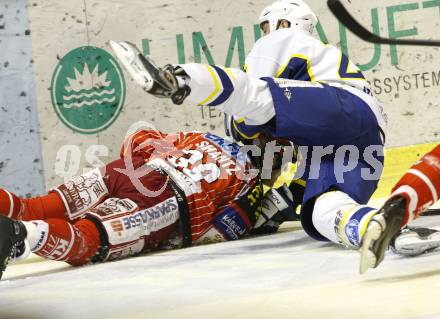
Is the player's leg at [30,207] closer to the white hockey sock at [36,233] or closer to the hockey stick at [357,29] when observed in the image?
the white hockey sock at [36,233]

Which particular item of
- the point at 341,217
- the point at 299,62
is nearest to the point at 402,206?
the point at 341,217

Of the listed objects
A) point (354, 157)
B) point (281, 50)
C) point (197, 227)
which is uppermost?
point (281, 50)

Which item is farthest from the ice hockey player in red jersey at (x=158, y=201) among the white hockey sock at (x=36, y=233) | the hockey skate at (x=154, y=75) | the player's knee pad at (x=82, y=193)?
the hockey skate at (x=154, y=75)

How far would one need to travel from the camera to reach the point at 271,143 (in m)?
2.81

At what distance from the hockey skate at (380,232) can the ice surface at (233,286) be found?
2.1 inches

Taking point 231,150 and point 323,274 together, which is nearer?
point 323,274

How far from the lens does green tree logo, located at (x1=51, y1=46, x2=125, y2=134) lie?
411 cm

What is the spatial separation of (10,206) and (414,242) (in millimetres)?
1109

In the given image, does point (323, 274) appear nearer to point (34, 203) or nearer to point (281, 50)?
point (281, 50)

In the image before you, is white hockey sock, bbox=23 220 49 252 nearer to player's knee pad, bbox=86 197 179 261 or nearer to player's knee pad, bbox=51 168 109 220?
player's knee pad, bbox=86 197 179 261

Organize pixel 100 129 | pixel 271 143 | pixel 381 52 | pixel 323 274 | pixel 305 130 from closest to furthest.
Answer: pixel 323 274
pixel 305 130
pixel 271 143
pixel 100 129
pixel 381 52

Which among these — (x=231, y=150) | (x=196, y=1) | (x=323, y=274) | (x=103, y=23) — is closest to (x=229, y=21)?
(x=196, y=1)

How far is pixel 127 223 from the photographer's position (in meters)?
2.53

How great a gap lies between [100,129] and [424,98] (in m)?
1.53
